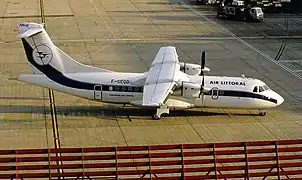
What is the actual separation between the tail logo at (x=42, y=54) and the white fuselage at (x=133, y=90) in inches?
39.0

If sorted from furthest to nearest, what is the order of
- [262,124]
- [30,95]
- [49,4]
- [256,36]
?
[49,4]
[256,36]
[30,95]
[262,124]

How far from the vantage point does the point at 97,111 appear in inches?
1479

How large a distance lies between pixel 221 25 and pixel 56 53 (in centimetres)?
3687

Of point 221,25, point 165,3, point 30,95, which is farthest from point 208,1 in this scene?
point 30,95

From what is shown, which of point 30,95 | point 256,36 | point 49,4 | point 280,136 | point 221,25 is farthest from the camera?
point 49,4

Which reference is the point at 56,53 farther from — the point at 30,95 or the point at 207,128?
the point at 207,128

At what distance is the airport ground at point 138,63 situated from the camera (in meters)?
33.7

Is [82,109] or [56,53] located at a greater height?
[56,53]

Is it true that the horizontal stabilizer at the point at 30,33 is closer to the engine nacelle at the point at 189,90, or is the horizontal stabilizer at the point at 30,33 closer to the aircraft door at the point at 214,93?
the engine nacelle at the point at 189,90

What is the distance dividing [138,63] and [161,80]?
16387 mm

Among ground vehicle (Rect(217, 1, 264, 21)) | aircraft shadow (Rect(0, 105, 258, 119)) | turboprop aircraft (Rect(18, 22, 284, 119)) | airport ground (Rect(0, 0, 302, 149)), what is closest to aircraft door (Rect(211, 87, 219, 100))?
turboprop aircraft (Rect(18, 22, 284, 119))

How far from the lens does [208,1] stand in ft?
280

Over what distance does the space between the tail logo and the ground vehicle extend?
136 feet

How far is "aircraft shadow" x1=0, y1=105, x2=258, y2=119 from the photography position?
37.0m
